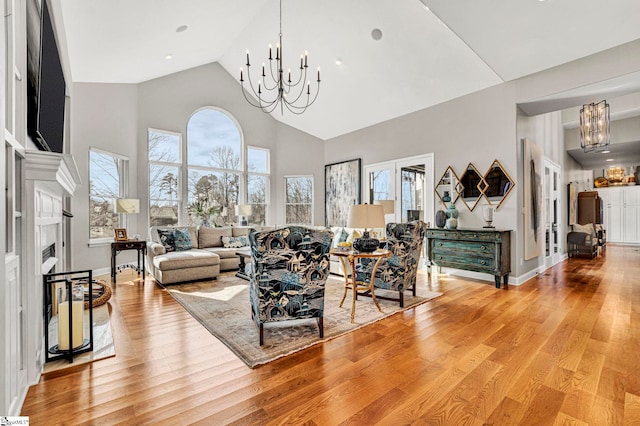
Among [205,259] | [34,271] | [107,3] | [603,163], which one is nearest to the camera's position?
[34,271]

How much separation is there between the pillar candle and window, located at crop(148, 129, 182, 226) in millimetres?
4354

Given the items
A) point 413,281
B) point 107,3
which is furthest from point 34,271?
point 413,281

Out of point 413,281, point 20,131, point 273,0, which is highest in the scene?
point 273,0

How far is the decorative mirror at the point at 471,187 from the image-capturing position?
16.6 feet

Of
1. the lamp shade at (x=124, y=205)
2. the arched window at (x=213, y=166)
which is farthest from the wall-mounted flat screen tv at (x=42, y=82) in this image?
the arched window at (x=213, y=166)

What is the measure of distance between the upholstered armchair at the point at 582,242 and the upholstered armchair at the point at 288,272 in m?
7.93

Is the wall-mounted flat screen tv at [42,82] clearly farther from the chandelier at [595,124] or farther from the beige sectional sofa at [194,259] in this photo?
the chandelier at [595,124]

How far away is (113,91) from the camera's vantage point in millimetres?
5570

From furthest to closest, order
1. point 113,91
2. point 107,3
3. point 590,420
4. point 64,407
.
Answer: point 113,91 < point 107,3 < point 64,407 < point 590,420

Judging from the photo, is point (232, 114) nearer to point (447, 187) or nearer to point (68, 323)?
point (447, 187)

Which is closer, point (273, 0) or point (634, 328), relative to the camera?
point (634, 328)

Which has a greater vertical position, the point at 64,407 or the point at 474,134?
the point at 474,134

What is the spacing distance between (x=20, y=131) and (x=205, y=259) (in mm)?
3363

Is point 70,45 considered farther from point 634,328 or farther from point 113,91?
point 634,328
